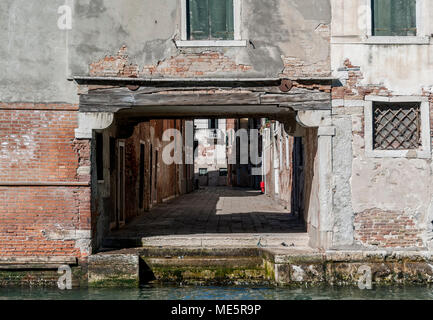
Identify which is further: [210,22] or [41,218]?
[210,22]

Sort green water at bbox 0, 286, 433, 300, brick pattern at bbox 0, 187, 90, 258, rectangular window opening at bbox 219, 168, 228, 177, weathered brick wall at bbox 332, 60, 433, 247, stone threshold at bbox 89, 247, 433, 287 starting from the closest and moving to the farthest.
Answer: green water at bbox 0, 286, 433, 300 < stone threshold at bbox 89, 247, 433, 287 < brick pattern at bbox 0, 187, 90, 258 < weathered brick wall at bbox 332, 60, 433, 247 < rectangular window opening at bbox 219, 168, 228, 177

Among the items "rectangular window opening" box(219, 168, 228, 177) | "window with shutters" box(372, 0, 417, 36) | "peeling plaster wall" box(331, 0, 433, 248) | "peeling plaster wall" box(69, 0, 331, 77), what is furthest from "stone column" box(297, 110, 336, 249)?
"rectangular window opening" box(219, 168, 228, 177)

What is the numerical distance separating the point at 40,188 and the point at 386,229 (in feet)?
18.9

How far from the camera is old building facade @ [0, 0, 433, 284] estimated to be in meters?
9.83

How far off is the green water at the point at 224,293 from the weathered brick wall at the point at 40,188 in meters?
0.79

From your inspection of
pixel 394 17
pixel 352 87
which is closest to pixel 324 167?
pixel 352 87

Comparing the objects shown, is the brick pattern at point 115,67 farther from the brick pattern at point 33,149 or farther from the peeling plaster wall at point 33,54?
the brick pattern at point 33,149

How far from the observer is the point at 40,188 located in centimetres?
980

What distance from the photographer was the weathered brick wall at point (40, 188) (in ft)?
32.0

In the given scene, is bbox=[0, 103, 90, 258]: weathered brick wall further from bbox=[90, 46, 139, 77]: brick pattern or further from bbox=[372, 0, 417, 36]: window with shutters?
bbox=[372, 0, 417, 36]: window with shutters

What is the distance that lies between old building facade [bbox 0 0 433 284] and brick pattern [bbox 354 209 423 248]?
0.7 inches

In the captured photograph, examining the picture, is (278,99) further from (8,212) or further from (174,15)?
(8,212)

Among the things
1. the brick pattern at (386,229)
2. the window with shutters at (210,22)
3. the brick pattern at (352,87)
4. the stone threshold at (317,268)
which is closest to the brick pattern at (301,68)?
the brick pattern at (352,87)

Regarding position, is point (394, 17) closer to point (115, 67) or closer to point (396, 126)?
point (396, 126)
